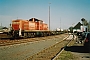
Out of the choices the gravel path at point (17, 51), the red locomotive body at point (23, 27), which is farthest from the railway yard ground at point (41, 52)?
the red locomotive body at point (23, 27)

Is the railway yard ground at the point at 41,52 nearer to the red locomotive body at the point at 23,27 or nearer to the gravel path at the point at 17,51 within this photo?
the gravel path at the point at 17,51

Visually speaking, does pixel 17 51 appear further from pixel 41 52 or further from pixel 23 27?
pixel 23 27

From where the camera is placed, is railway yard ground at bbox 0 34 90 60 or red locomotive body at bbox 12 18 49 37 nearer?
railway yard ground at bbox 0 34 90 60

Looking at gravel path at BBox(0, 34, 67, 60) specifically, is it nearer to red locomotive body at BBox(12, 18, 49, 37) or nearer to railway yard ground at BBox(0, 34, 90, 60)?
railway yard ground at BBox(0, 34, 90, 60)

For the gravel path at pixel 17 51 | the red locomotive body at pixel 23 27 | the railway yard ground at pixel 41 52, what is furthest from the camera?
the red locomotive body at pixel 23 27

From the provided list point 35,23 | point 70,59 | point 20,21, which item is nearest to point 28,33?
point 20,21

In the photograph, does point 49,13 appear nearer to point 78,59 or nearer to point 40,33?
point 40,33

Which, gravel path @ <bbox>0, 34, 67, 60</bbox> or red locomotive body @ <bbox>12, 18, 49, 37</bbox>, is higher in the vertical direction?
red locomotive body @ <bbox>12, 18, 49, 37</bbox>

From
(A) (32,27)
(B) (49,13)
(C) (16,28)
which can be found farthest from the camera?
(B) (49,13)

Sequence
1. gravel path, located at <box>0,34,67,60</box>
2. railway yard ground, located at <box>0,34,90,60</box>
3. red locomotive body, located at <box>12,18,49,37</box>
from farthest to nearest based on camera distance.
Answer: red locomotive body, located at <box>12,18,49,37</box>, gravel path, located at <box>0,34,67,60</box>, railway yard ground, located at <box>0,34,90,60</box>

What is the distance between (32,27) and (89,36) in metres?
28.5

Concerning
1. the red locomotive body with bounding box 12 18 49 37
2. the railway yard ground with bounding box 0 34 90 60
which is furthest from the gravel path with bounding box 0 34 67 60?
the red locomotive body with bounding box 12 18 49 37

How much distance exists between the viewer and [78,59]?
1064cm

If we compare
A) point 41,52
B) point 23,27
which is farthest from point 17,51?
point 23,27
